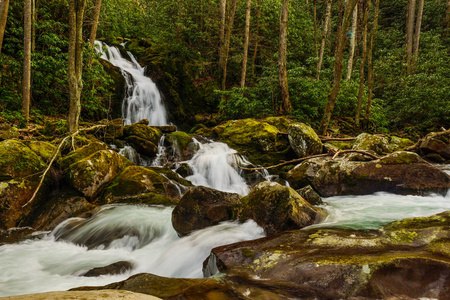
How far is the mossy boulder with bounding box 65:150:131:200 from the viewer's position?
6285mm

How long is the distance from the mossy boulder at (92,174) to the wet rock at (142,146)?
8.42 ft

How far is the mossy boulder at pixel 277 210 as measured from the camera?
4.20m

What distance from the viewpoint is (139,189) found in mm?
6945

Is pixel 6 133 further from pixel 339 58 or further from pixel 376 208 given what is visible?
pixel 339 58

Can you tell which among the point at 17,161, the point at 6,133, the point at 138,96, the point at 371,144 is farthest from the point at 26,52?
the point at 371,144

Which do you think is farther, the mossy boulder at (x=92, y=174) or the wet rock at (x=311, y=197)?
the mossy boulder at (x=92, y=174)

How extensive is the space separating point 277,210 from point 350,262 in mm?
1789

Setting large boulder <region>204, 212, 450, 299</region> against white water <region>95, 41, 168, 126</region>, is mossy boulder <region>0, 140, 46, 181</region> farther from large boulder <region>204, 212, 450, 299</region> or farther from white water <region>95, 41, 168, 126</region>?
white water <region>95, 41, 168, 126</region>

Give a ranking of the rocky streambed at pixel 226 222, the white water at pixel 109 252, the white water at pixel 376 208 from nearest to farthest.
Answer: the rocky streambed at pixel 226 222 < the white water at pixel 109 252 < the white water at pixel 376 208

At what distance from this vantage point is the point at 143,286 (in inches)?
103

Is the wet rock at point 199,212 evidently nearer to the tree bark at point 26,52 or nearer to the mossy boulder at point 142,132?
the mossy boulder at point 142,132

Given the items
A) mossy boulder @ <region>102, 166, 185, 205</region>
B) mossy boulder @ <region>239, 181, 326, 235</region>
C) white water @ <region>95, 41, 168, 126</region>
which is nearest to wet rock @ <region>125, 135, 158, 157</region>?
mossy boulder @ <region>102, 166, 185, 205</region>

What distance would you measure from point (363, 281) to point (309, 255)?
61 centimetres

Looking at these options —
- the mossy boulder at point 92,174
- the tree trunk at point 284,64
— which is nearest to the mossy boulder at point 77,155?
the mossy boulder at point 92,174
